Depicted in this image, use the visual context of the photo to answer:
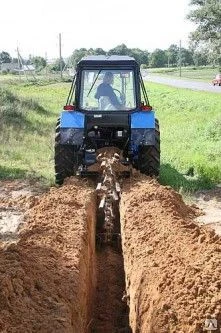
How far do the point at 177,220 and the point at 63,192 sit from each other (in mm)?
2026

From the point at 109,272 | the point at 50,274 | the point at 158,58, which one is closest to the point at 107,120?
the point at 109,272

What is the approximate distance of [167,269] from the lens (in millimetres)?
4562

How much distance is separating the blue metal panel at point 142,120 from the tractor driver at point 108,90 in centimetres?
42

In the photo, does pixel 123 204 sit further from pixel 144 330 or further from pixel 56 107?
pixel 56 107

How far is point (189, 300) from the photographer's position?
3920mm

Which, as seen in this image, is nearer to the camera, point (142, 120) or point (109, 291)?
point (109, 291)

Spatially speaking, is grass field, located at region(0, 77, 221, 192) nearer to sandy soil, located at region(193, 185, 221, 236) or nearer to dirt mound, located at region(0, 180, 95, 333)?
sandy soil, located at region(193, 185, 221, 236)

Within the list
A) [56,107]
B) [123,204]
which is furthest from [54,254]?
[56,107]

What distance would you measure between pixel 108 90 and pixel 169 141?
21.7 ft

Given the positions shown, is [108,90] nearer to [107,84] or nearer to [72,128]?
[107,84]

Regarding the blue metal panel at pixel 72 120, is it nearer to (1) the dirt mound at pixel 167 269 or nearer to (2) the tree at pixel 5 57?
(1) the dirt mound at pixel 167 269

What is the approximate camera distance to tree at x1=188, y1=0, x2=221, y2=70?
2738 centimetres

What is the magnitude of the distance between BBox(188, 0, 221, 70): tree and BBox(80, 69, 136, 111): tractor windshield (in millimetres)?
19128

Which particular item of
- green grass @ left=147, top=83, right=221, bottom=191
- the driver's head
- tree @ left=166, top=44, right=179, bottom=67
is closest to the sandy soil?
green grass @ left=147, top=83, right=221, bottom=191
